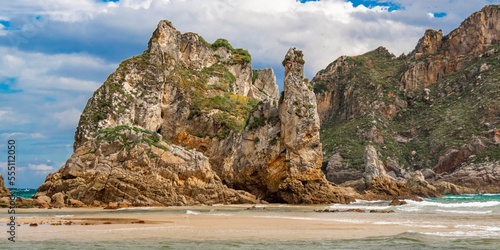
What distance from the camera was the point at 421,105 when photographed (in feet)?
329

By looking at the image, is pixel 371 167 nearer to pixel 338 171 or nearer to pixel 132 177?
pixel 132 177

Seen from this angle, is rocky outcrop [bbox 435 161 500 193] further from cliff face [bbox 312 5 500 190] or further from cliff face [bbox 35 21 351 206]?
cliff face [bbox 35 21 351 206]

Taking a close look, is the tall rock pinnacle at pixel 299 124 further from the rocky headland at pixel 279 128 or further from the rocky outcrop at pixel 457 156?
the rocky outcrop at pixel 457 156

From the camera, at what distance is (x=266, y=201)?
38906 millimetres

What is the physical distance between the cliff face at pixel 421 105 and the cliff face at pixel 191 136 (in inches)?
1309

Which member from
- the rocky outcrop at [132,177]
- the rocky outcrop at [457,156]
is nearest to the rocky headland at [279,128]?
the rocky outcrop at [132,177]

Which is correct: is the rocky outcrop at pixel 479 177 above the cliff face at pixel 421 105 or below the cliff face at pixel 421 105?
below

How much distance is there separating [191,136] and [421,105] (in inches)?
2597

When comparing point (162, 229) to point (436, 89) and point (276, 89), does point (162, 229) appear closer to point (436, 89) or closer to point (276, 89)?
Answer: point (276, 89)

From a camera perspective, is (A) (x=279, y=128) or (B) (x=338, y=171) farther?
(B) (x=338, y=171)

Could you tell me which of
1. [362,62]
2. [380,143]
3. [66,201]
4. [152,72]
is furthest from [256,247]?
[362,62]

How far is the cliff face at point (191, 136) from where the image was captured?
31.2 m

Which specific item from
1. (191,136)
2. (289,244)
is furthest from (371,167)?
(289,244)

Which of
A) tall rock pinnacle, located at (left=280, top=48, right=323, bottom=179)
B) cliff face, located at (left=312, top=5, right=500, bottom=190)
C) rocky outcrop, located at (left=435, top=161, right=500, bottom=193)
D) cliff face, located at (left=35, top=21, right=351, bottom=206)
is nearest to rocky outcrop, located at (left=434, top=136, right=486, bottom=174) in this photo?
cliff face, located at (left=312, top=5, right=500, bottom=190)
